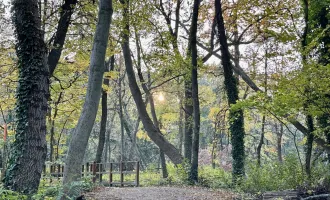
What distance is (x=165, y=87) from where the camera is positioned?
18.4 metres

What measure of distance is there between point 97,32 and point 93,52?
19.4 inches

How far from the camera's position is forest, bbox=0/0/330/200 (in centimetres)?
638

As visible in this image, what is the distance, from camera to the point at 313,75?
764cm

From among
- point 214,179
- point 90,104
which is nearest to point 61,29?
point 90,104

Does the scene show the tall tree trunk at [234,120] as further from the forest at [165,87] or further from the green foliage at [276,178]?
the green foliage at [276,178]

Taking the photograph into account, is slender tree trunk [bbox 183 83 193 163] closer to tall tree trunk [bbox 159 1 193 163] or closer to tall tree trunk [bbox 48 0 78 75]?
tall tree trunk [bbox 159 1 193 163]

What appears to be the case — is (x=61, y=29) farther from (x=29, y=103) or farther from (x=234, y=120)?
(x=234, y=120)

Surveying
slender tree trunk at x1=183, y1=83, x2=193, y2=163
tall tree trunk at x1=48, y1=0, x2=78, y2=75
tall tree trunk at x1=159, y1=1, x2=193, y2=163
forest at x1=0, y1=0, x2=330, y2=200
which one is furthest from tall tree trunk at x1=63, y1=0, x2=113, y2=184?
slender tree trunk at x1=183, y1=83, x2=193, y2=163

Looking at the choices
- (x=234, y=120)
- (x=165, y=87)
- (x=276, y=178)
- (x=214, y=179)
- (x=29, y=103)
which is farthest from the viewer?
(x=165, y=87)

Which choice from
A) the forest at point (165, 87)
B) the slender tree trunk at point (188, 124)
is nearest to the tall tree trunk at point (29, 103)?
the forest at point (165, 87)

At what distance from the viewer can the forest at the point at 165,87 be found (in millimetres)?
6379

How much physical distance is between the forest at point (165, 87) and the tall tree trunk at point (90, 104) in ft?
0.08

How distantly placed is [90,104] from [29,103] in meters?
1.33

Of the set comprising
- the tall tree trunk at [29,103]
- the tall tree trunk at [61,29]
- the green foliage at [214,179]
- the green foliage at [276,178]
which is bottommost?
the green foliage at [214,179]
